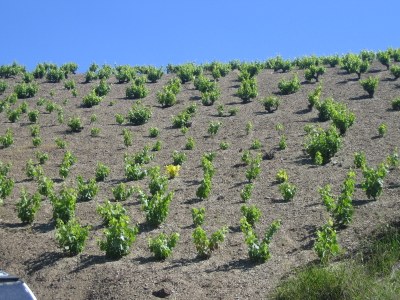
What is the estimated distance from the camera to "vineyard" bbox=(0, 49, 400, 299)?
9.10 metres

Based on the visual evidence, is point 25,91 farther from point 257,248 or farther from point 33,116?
point 257,248

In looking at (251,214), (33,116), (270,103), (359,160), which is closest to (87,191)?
(251,214)

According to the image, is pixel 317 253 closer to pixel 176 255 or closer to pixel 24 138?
pixel 176 255

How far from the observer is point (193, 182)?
14172 millimetres

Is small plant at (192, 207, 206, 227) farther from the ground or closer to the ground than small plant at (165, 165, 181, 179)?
closer to the ground

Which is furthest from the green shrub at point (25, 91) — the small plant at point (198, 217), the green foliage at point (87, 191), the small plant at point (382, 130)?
the small plant at point (198, 217)

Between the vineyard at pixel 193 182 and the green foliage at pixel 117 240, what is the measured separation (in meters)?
0.02

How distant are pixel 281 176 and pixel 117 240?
16.8 ft

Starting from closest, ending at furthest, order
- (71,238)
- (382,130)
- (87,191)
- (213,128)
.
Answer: (71,238) → (87,191) → (382,130) → (213,128)

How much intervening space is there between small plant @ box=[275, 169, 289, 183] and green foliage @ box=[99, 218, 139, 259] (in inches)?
192

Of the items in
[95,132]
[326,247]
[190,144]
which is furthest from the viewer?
[95,132]

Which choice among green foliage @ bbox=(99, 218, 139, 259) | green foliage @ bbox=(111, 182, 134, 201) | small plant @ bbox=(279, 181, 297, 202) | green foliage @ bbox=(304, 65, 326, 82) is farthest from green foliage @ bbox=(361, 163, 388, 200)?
green foliage @ bbox=(304, 65, 326, 82)

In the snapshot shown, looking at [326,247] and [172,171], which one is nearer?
[326,247]

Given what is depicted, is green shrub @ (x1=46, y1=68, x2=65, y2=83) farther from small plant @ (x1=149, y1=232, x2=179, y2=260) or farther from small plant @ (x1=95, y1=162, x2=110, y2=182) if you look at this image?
small plant @ (x1=149, y1=232, x2=179, y2=260)
